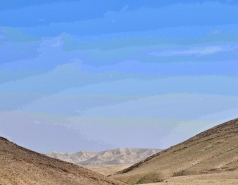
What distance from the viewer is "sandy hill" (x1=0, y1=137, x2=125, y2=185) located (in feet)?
107

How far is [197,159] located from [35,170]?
137 ft

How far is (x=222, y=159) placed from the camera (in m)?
69.4

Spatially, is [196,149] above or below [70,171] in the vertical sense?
above

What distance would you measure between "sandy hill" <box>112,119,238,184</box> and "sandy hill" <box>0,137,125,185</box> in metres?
23.6

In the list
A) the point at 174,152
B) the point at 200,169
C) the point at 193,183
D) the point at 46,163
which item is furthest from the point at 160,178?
the point at 46,163

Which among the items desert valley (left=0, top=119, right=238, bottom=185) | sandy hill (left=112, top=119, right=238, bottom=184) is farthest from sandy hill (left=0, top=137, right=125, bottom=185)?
sandy hill (left=112, top=119, right=238, bottom=184)

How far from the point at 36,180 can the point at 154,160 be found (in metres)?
53.3

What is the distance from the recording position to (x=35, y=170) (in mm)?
36125

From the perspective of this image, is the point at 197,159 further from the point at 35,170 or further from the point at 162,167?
the point at 35,170

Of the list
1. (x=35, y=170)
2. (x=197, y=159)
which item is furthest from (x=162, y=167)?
(x=35, y=170)

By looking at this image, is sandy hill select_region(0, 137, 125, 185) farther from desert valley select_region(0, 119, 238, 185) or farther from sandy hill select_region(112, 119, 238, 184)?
sandy hill select_region(112, 119, 238, 184)

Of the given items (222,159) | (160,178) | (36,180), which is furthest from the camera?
(222,159)

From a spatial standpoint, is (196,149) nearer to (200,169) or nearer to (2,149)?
(200,169)

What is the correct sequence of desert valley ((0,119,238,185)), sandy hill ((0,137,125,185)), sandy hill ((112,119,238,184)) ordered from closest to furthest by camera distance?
sandy hill ((0,137,125,185)) → desert valley ((0,119,238,185)) → sandy hill ((112,119,238,184))
